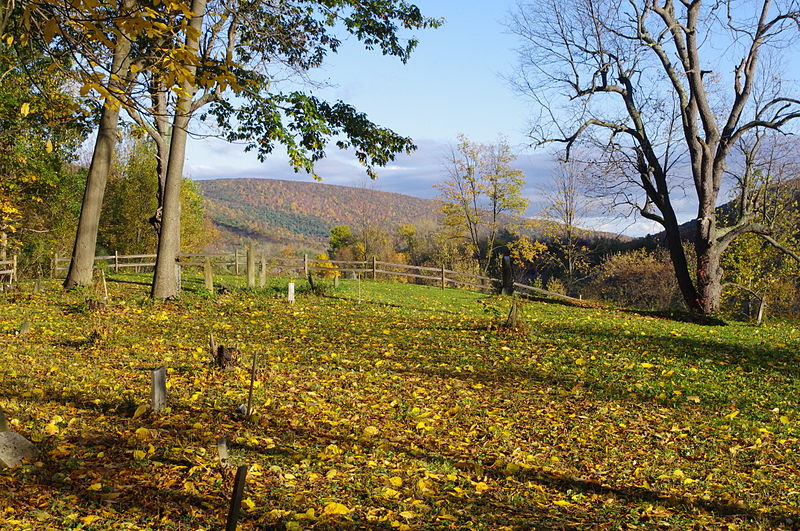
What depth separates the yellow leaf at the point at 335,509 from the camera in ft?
13.8

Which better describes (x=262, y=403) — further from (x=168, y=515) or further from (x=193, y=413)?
(x=168, y=515)

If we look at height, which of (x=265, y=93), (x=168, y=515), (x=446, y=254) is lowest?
(x=168, y=515)

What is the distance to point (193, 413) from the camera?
6.13 meters

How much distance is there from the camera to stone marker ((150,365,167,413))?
19.6 ft

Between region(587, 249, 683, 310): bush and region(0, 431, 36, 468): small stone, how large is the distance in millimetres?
39570

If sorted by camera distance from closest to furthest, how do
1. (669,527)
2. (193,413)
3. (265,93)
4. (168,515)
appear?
(168,515) < (669,527) < (193,413) < (265,93)

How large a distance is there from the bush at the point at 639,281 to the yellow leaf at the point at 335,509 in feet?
128

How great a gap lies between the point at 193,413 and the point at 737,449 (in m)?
5.73

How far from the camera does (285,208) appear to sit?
387ft

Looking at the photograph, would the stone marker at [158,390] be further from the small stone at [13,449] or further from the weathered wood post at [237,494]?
the weathered wood post at [237,494]

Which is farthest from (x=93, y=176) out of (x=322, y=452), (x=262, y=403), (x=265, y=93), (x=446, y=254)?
(x=446, y=254)

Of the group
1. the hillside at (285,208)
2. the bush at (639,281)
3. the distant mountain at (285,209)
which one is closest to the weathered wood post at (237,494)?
the bush at (639,281)

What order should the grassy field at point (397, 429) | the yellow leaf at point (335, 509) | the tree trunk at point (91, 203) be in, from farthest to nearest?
the tree trunk at point (91, 203) → the grassy field at point (397, 429) → the yellow leaf at point (335, 509)

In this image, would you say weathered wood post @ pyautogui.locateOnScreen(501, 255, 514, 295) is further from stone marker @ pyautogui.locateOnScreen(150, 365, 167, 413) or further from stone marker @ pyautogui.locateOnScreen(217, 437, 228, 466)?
stone marker @ pyautogui.locateOnScreen(217, 437, 228, 466)
